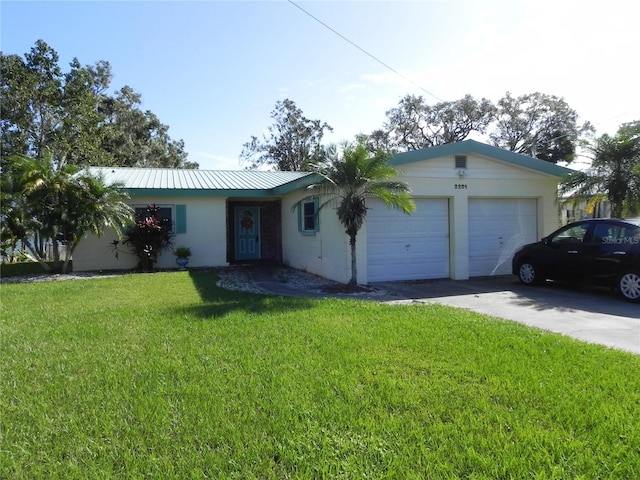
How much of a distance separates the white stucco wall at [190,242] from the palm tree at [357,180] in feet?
21.3

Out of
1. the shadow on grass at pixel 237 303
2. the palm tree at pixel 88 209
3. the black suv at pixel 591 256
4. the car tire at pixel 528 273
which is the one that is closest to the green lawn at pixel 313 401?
the shadow on grass at pixel 237 303

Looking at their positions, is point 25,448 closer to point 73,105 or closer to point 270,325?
point 270,325

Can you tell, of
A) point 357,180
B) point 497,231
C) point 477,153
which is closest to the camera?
point 357,180

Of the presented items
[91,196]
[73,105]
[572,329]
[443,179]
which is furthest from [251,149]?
[572,329]

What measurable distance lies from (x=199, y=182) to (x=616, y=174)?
491 inches

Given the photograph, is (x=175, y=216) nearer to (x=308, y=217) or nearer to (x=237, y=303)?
(x=308, y=217)

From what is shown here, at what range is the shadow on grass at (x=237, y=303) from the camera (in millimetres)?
7047

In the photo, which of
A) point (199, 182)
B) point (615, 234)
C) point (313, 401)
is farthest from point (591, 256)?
point (199, 182)

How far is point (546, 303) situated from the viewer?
8.06 m

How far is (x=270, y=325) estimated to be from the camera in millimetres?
6090

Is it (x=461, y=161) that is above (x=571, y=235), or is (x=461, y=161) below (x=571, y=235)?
above

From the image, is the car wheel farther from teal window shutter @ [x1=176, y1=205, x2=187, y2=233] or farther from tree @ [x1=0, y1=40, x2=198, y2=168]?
tree @ [x1=0, y1=40, x2=198, y2=168]

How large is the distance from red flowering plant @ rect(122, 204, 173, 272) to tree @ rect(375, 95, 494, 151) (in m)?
27.1

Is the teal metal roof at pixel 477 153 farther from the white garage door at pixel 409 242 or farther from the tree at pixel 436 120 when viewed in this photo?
the tree at pixel 436 120
